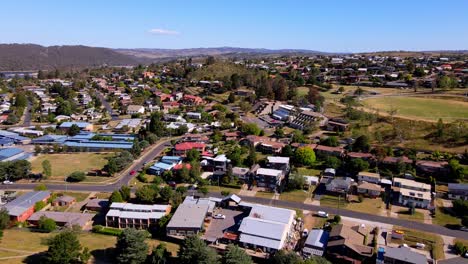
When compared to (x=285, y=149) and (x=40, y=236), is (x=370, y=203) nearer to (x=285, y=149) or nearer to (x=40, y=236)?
(x=285, y=149)

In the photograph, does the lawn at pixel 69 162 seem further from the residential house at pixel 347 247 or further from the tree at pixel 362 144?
the tree at pixel 362 144

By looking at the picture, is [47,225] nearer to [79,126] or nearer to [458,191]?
[79,126]

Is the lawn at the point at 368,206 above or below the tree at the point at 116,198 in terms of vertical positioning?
below

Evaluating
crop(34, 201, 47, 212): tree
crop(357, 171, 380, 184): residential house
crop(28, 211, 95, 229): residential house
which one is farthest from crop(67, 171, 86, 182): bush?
crop(357, 171, 380, 184): residential house

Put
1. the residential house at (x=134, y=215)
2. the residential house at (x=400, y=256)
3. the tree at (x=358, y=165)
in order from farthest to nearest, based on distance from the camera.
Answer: the tree at (x=358, y=165)
the residential house at (x=134, y=215)
the residential house at (x=400, y=256)

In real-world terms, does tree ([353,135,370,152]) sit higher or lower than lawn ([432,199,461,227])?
higher

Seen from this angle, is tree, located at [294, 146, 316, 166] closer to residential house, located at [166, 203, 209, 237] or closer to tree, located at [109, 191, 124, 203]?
residential house, located at [166, 203, 209, 237]

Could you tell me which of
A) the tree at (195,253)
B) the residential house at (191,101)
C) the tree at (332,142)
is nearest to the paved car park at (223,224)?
the tree at (195,253)
